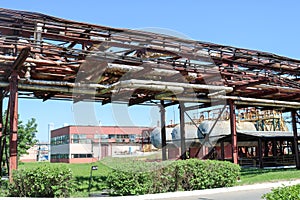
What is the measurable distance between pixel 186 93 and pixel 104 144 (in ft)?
65.8

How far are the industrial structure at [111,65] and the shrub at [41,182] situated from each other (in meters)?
0.85

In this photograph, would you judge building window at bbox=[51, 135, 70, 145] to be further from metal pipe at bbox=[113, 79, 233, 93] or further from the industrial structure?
metal pipe at bbox=[113, 79, 233, 93]

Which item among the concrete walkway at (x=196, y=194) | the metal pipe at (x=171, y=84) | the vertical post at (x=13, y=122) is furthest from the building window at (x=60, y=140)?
the concrete walkway at (x=196, y=194)

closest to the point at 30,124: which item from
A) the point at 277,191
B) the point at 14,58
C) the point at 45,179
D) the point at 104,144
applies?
the point at 104,144

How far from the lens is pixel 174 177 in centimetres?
1129

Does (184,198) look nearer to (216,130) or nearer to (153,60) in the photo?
(153,60)

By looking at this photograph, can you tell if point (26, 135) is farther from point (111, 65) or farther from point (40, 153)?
point (40, 153)

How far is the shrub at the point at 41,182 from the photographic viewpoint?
959 cm

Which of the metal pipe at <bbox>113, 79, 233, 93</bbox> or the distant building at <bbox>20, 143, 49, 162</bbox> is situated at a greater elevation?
the metal pipe at <bbox>113, 79, 233, 93</bbox>

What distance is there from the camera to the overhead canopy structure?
11555mm

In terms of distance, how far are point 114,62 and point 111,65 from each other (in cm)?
44

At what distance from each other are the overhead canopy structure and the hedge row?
3036 millimetres

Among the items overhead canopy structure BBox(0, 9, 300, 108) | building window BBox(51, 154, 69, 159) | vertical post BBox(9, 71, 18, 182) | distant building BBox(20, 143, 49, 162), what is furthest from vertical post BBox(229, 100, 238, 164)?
distant building BBox(20, 143, 49, 162)

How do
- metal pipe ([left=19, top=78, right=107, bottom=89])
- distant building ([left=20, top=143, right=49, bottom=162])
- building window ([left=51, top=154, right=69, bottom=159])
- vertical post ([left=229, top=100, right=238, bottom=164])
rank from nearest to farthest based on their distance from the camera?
1. metal pipe ([left=19, top=78, right=107, bottom=89])
2. vertical post ([left=229, top=100, right=238, bottom=164])
3. building window ([left=51, top=154, right=69, bottom=159])
4. distant building ([left=20, top=143, right=49, bottom=162])
